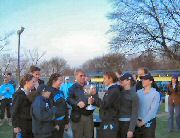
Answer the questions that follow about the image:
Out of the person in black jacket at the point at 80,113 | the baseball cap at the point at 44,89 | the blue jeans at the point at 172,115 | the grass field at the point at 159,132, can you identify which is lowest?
the grass field at the point at 159,132

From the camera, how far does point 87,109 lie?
6.85 metres

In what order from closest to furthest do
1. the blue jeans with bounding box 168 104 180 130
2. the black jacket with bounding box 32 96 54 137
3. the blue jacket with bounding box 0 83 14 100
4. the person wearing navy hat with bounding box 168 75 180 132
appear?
1. the black jacket with bounding box 32 96 54 137
2. the person wearing navy hat with bounding box 168 75 180 132
3. the blue jeans with bounding box 168 104 180 130
4. the blue jacket with bounding box 0 83 14 100

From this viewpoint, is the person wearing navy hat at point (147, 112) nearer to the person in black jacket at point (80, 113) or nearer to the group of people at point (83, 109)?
the group of people at point (83, 109)

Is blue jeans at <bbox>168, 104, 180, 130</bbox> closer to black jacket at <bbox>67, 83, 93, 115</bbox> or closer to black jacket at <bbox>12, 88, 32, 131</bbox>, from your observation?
black jacket at <bbox>67, 83, 93, 115</bbox>

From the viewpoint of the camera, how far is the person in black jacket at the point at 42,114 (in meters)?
6.11

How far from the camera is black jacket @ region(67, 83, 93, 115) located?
22.7 feet

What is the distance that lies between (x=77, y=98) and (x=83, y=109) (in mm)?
235

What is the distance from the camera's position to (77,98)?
697 cm

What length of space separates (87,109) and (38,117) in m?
1.09

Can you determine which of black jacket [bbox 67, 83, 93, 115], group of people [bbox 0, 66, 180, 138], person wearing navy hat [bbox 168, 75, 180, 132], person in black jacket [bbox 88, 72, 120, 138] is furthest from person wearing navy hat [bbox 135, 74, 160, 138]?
person wearing navy hat [bbox 168, 75, 180, 132]

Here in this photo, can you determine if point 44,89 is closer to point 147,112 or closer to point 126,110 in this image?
point 126,110

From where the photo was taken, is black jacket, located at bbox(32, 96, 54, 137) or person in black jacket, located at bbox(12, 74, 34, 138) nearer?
black jacket, located at bbox(32, 96, 54, 137)

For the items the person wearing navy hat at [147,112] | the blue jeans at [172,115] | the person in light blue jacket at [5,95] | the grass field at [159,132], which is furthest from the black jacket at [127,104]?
the person in light blue jacket at [5,95]

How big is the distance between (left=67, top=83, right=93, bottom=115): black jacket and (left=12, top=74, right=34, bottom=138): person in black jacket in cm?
76
